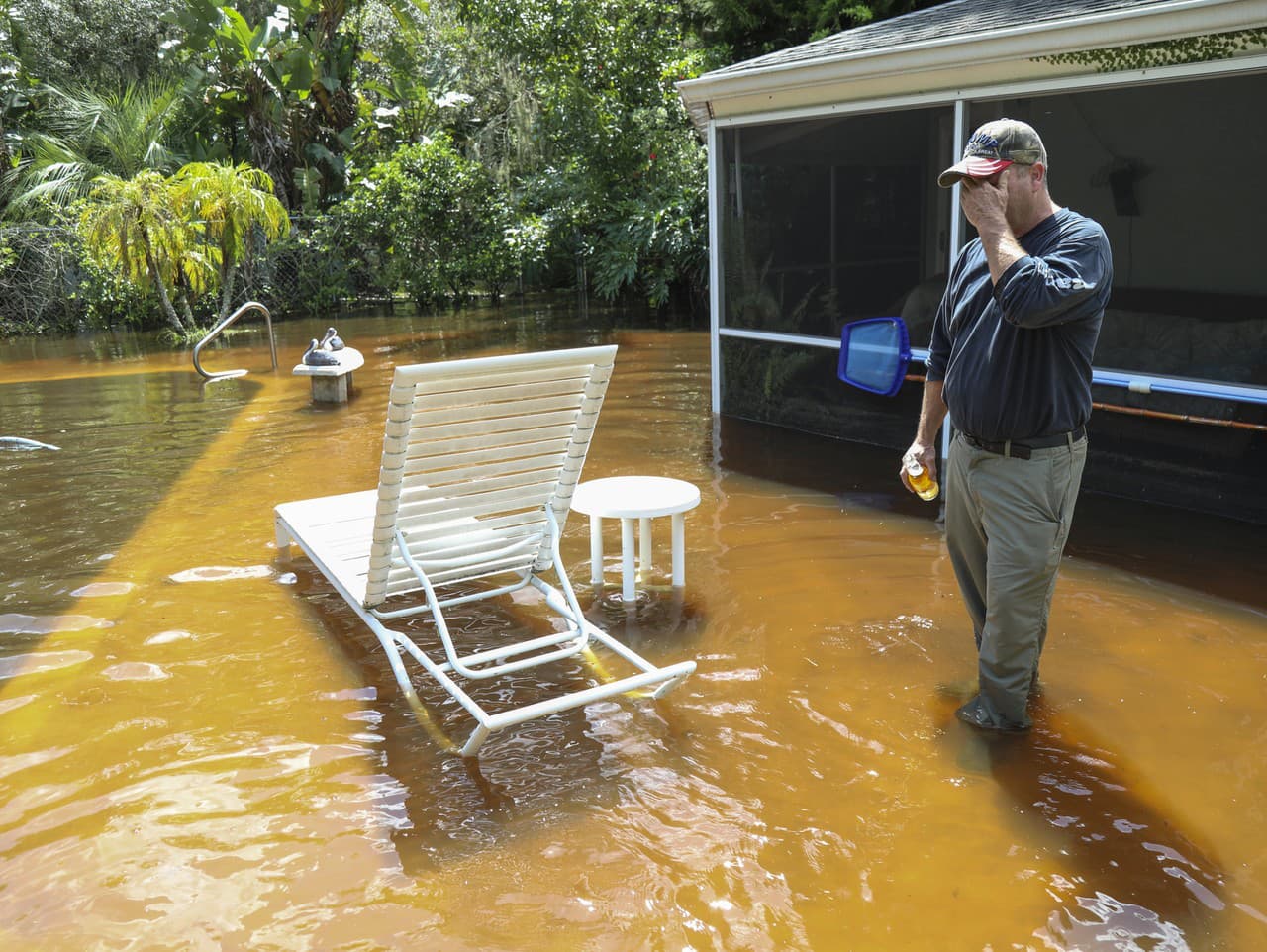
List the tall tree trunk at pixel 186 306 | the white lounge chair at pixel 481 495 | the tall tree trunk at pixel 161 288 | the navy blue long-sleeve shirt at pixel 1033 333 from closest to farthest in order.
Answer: the navy blue long-sleeve shirt at pixel 1033 333 → the white lounge chair at pixel 481 495 → the tall tree trunk at pixel 161 288 → the tall tree trunk at pixel 186 306

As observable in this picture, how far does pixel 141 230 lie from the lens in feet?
44.1

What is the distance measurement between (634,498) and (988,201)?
2.33m

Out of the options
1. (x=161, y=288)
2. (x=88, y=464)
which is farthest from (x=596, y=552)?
(x=161, y=288)

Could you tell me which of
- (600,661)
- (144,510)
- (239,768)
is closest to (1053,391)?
(600,661)

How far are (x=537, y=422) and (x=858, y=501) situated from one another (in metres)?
3.16

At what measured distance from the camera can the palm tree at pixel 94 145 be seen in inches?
688

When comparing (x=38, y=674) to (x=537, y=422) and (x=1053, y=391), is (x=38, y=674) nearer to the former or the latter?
(x=537, y=422)

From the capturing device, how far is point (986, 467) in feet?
11.6

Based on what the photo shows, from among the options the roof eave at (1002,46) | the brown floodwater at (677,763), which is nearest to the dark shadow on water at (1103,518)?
the brown floodwater at (677,763)

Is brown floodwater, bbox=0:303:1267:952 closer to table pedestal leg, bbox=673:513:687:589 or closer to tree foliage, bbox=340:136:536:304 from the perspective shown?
table pedestal leg, bbox=673:513:687:589

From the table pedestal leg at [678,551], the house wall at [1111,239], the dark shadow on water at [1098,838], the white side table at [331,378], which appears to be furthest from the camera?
the white side table at [331,378]

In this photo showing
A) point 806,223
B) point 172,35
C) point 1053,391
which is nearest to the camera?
point 1053,391

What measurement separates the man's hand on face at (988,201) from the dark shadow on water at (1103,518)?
2.77m

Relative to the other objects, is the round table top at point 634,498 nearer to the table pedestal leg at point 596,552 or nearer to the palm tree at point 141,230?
the table pedestal leg at point 596,552
